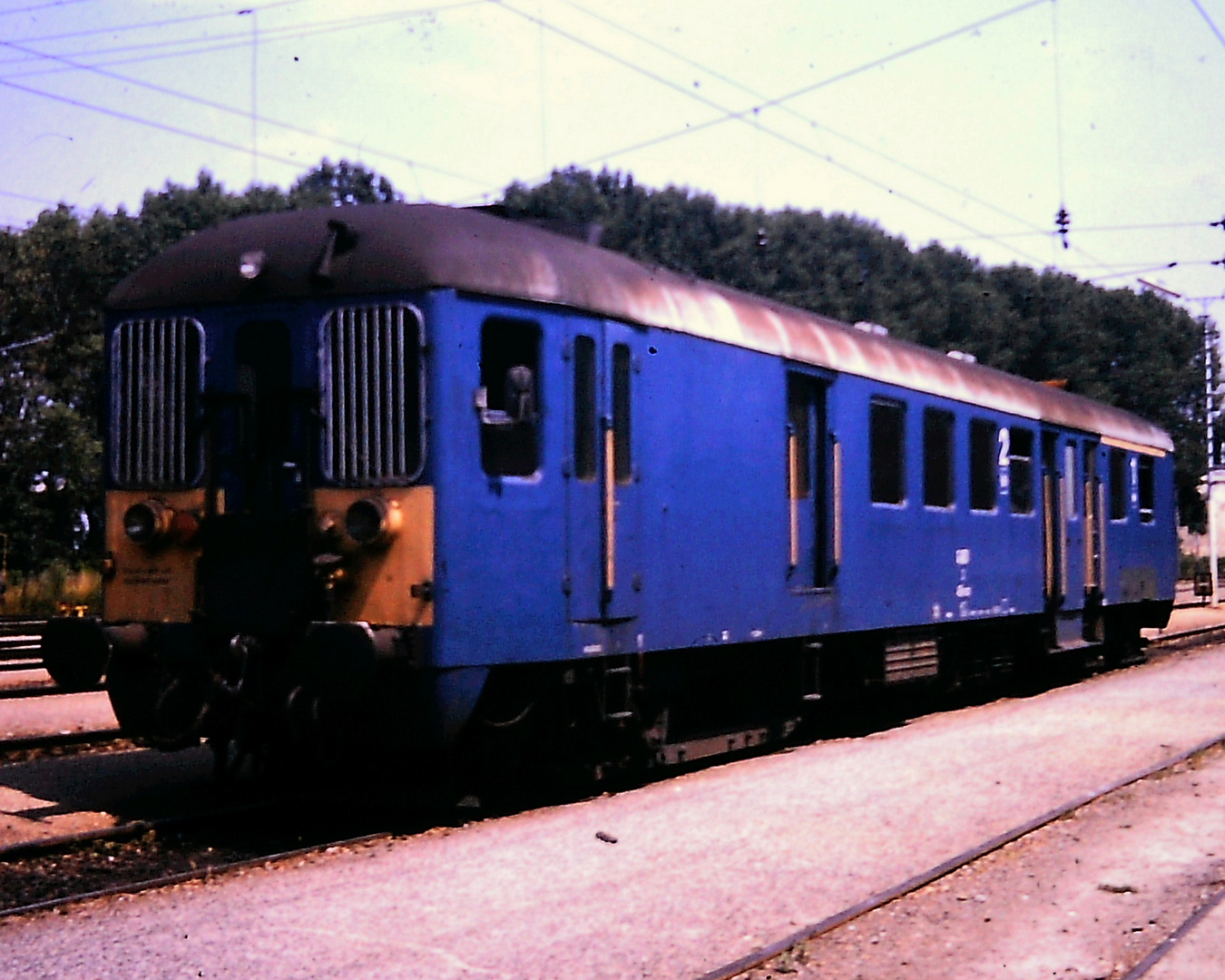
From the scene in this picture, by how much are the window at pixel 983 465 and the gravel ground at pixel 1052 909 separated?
19.6 ft

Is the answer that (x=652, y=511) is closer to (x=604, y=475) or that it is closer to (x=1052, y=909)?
(x=604, y=475)

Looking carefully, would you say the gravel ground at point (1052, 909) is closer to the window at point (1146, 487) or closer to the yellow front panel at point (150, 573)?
the yellow front panel at point (150, 573)

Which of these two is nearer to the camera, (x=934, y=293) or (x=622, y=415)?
(x=622, y=415)

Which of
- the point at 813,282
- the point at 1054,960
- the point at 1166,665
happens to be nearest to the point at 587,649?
the point at 1054,960

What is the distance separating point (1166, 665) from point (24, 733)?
571 inches

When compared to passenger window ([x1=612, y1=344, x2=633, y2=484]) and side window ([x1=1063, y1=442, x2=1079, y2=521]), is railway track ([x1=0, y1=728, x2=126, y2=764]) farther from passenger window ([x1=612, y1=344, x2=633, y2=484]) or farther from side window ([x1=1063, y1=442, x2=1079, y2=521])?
side window ([x1=1063, y1=442, x2=1079, y2=521])

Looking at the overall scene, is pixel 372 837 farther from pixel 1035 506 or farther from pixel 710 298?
pixel 1035 506

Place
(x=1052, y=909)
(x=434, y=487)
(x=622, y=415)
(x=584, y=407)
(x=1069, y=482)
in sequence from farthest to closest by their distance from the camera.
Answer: (x=1069, y=482)
(x=622, y=415)
(x=584, y=407)
(x=434, y=487)
(x=1052, y=909)

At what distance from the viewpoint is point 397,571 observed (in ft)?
27.7

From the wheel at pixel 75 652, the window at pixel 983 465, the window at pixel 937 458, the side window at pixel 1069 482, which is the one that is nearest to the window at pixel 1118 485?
the side window at pixel 1069 482

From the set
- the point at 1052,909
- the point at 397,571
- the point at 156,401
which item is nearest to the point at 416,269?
the point at 397,571

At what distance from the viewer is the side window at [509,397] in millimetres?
8789

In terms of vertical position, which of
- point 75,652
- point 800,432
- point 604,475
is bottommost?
point 75,652

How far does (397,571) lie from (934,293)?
54.4 metres
